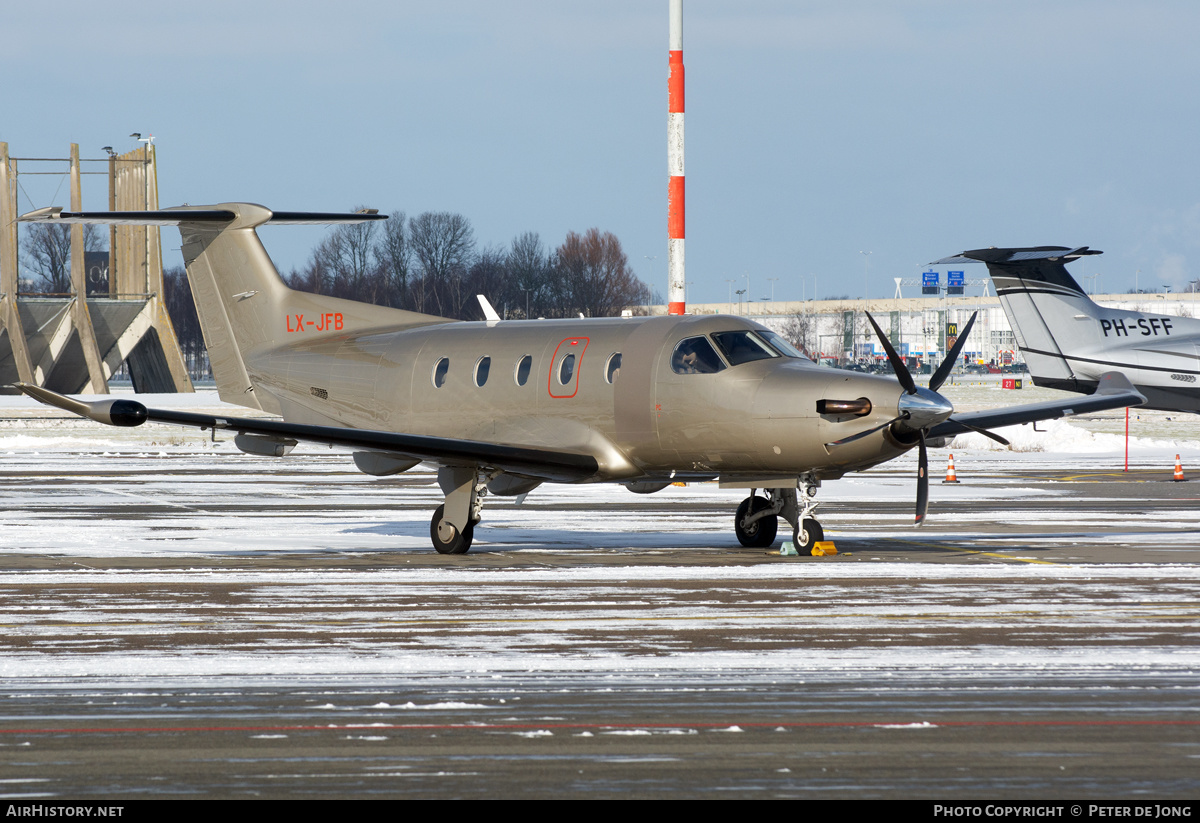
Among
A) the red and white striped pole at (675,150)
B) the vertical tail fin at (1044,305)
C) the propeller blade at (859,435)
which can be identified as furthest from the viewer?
the vertical tail fin at (1044,305)

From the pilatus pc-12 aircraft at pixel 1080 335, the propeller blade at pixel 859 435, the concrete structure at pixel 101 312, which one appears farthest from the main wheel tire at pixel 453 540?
the concrete structure at pixel 101 312

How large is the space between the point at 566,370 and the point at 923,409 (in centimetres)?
459

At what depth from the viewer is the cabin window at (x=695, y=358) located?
16.1 metres

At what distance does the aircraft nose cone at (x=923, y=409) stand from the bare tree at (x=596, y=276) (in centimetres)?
11045

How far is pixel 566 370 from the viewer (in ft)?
55.8

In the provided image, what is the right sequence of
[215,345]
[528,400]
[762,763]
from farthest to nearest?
1. [215,345]
2. [528,400]
3. [762,763]

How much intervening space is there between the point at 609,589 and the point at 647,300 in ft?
413

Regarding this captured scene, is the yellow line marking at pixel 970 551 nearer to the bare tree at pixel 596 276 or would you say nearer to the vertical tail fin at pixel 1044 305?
the vertical tail fin at pixel 1044 305

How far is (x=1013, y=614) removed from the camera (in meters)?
11.4

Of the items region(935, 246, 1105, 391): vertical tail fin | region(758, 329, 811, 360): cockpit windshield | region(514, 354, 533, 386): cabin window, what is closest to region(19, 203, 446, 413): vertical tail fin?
region(514, 354, 533, 386): cabin window

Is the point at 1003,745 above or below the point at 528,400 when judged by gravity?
below

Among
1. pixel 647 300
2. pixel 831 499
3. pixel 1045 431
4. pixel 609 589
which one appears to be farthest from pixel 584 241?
pixel 609 589

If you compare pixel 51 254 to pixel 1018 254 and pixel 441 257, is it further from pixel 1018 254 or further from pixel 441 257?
pixel 1018 254
